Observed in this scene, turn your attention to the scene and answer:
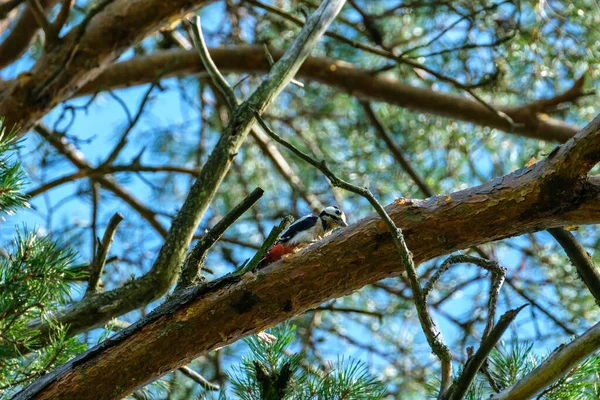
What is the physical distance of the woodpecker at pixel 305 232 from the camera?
2967 mm

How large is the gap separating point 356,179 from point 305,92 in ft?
3.31

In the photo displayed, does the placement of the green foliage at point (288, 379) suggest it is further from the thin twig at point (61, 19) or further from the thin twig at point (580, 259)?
the thin twig at point (61, 19)

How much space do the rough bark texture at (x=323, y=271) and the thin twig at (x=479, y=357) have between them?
1.12 ft

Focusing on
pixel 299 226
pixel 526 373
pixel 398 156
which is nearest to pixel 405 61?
pixel 398 156

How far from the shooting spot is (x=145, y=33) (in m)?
3.01

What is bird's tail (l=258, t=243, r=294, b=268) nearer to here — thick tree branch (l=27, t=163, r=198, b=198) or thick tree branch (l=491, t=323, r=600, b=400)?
thick tree branch (l=27, t=163, r=198, b=198)

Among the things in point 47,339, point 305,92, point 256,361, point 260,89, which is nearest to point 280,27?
point 305,92

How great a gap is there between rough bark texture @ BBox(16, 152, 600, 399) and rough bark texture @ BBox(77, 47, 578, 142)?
2083 mm

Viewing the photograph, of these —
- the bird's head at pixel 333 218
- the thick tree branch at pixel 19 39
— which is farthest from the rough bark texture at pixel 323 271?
the thick tree branch at pixel 19 39

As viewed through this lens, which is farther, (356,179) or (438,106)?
(356,179)

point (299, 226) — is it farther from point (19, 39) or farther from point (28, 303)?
point (19, 39)

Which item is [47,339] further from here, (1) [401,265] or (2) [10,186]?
(1) [401,265]

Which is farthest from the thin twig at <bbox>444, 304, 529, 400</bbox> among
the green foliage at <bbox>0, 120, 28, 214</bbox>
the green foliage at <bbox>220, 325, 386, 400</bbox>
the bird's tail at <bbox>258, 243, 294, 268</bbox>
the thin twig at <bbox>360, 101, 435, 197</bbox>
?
the thin twig at <bbox>360, 101, 435, 197</bbox>

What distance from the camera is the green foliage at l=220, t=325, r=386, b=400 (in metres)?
1.59
